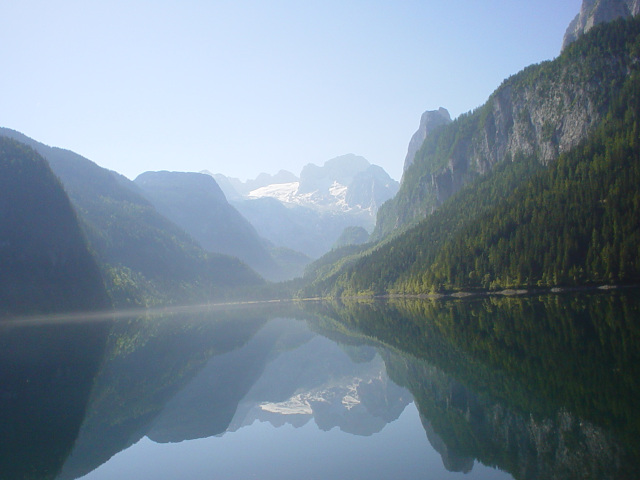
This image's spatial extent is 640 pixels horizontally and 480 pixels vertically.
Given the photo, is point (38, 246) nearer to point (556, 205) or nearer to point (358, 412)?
point (556, 205)

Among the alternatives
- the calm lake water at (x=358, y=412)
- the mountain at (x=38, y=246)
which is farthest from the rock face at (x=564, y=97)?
the mountain at (x=38, y=246)

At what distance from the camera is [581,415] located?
15.0 m

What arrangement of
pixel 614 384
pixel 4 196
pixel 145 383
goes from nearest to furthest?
pixel 614 384 < pixel 145 383 < pixel 4 196

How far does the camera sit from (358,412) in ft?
72.8

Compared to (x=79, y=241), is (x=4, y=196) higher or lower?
higher

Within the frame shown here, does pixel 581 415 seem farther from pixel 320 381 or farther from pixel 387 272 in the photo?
pixel 387 272

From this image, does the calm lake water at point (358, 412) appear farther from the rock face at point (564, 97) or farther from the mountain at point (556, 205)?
the rock face at point (564, 97)

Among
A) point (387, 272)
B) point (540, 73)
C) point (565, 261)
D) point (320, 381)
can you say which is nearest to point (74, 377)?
point (320, 381)

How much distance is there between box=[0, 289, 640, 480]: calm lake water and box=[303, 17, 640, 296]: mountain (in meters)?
48.2

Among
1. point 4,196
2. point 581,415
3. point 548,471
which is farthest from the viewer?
point 4,196

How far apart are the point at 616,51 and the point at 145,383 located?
6294 inches

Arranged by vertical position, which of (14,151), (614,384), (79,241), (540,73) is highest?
(540,73)

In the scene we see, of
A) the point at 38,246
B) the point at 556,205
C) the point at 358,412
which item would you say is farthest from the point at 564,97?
the point at 38,246

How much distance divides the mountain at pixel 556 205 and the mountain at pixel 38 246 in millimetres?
110895
